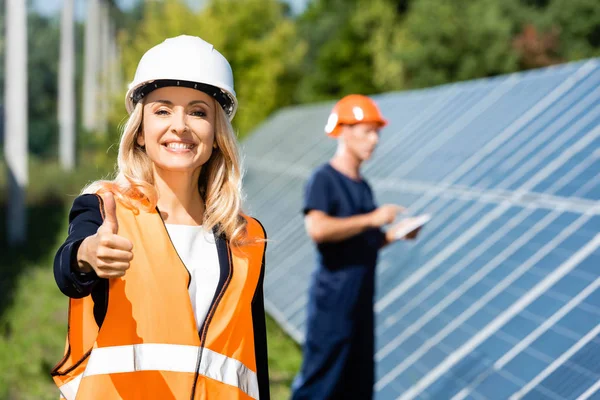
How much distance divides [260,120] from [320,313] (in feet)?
95.3

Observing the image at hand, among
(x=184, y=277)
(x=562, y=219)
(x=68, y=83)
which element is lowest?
(x=68, y=83)

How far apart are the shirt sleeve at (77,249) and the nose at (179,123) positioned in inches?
10.6

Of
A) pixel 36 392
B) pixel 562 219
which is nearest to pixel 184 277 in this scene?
pixel 562 219

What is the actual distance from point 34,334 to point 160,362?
7029 millimetres

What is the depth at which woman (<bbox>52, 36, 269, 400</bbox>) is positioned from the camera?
7.93 feet

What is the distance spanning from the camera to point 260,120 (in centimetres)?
3431

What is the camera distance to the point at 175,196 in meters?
2.70

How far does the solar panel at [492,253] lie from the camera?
4.76 m

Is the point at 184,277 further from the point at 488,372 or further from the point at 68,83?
the point at 68,83

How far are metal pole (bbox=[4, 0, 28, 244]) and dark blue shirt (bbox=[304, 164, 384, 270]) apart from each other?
1250 cm

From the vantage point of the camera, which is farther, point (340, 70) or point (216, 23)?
point (340, 70)

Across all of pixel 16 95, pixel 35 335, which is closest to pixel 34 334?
pixel 35 335

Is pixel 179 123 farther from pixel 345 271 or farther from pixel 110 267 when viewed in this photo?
pixel 345 271

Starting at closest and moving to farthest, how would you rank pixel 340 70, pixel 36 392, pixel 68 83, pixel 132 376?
pixel 132 376 → pixel 36 392 → pixel 68 83 → pixel 340 70
